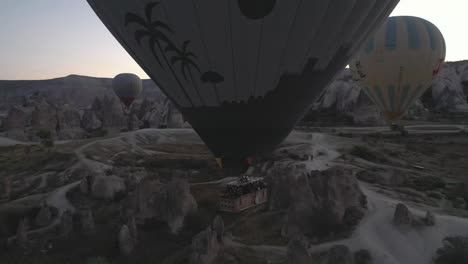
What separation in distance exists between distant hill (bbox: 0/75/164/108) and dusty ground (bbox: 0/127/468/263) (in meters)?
103

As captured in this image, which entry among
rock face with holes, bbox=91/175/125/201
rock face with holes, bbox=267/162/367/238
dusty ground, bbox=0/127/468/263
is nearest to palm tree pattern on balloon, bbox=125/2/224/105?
dusty ground, bbox=0/127/468/263

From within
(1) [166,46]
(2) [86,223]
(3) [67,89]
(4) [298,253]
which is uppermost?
(3) [67,89]

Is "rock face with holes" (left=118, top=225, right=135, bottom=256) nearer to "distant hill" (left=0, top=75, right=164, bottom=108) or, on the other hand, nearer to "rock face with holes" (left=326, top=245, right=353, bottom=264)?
"rock face with holes" (left=326, top=245, right=353, bottom=264)

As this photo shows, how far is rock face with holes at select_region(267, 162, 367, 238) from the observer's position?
55.3ft

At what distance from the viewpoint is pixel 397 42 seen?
23.1 meters

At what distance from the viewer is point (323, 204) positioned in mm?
17438

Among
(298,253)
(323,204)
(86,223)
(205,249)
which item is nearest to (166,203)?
(86,223)

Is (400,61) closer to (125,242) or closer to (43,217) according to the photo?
(125,242)

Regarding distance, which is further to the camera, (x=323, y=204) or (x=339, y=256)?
(x=323, y=204)

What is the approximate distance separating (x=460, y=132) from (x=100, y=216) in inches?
1708

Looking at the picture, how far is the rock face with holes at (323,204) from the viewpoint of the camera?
16.8 meters

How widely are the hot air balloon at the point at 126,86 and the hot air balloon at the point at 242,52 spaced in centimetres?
4254

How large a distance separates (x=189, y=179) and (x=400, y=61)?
17.8 metres

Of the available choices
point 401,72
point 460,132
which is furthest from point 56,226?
point 460,132
